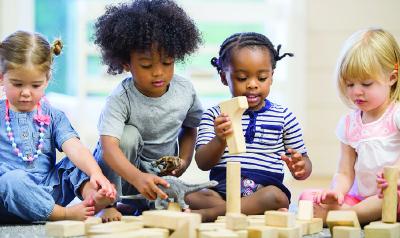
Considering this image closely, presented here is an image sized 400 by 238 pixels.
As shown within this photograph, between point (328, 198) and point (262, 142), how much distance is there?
0.67 feet

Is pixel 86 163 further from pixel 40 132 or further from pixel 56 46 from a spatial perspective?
pixel 56 46

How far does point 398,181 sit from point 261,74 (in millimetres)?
355

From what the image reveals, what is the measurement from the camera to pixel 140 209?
1668 mm

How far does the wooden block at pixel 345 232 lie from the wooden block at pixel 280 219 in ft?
0.24

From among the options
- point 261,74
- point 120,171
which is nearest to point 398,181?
point 261,74

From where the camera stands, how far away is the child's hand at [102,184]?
143 cm

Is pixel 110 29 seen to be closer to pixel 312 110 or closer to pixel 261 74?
pixel 261 74

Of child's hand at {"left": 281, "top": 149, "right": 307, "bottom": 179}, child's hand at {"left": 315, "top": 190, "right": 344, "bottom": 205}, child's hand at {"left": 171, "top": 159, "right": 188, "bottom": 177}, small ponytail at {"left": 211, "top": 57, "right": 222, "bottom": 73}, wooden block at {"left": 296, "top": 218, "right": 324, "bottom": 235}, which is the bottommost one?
wooden block at {"left": 296, "top": 218, "right": 324, "bottom": 235}

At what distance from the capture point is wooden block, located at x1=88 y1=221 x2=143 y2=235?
3.84 ft

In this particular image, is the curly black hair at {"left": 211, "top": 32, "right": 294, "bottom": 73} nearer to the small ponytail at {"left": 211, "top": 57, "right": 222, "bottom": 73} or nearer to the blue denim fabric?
the small ponytail at {"left": 211, "top": 57, "right": 222, "bottom": 73}

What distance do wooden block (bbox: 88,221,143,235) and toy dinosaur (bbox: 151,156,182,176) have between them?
0.37 metres

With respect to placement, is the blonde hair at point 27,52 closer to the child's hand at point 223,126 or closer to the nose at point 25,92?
the nose at point 25,92

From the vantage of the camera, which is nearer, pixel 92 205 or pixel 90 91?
pixel 92 205

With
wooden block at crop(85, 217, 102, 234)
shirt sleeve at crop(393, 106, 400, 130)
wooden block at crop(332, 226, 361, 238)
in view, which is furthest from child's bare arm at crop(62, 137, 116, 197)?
shirt sleeve at crop(393, 106, 400, 130)
